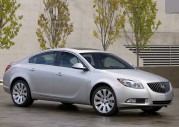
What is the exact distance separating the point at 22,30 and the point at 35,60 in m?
20.0

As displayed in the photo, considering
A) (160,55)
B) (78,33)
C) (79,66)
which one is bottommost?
(160,55)

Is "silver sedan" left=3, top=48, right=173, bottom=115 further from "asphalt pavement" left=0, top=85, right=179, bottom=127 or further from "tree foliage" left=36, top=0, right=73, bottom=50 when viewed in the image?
"tree foliage" left=36, top=0, right=73, bottom=50

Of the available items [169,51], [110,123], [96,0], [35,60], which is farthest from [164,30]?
[110,123]

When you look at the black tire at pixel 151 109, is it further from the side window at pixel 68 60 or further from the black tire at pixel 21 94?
the black tire at pixel 21 94

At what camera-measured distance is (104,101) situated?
44.0 feet

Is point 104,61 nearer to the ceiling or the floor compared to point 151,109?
nearer to the ceiling

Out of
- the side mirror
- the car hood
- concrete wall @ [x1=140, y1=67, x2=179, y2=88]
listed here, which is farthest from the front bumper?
concrete wall @ [x1=140, y1=67, x2=179, y2=88]

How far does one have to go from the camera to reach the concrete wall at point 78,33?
34844 millimetres

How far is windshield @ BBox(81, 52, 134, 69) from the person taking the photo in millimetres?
14089

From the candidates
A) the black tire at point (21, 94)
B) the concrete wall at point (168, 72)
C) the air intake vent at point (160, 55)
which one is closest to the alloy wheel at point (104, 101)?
the black tire at point (21, 94)

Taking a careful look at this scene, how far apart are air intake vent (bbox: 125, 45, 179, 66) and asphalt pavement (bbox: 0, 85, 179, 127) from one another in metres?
21.1

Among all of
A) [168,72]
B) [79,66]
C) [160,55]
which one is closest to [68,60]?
[79,66]

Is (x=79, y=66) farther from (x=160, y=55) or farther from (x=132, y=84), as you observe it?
(x=160, y=55)

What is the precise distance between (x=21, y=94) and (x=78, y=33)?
20755 millimetres
